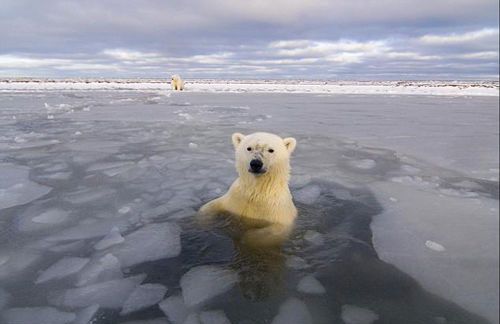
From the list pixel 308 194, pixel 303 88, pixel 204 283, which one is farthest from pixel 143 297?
pixel 303 88

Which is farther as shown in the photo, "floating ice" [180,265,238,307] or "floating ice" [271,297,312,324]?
"floating ice" [180,265,238,307]

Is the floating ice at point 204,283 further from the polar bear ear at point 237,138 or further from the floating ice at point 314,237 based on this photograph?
the polar bear ear at point 237,138

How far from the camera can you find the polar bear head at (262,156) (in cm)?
378

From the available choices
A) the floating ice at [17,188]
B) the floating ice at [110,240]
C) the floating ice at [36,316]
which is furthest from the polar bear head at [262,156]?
the floating ice at [17,188]

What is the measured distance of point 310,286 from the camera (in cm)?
286

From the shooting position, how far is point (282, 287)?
9.34 feet

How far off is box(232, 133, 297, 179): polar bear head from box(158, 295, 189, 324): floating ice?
147 cm

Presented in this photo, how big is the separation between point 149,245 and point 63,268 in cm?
72

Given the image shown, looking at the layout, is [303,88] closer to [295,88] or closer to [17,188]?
[295,88]

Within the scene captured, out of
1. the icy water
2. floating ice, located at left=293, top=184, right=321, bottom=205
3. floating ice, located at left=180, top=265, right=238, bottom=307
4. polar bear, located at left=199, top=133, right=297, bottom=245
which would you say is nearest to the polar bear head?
polar bear, located at left=199, top=133, right=297, bottom=245

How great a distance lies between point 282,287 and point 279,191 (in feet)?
4.64

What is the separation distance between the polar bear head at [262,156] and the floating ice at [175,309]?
1.47 m

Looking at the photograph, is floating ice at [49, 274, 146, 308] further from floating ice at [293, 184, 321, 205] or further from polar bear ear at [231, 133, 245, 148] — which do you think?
floating ice at [293, 184, 321, 205]

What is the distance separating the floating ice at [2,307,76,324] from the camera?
2.42 meters
